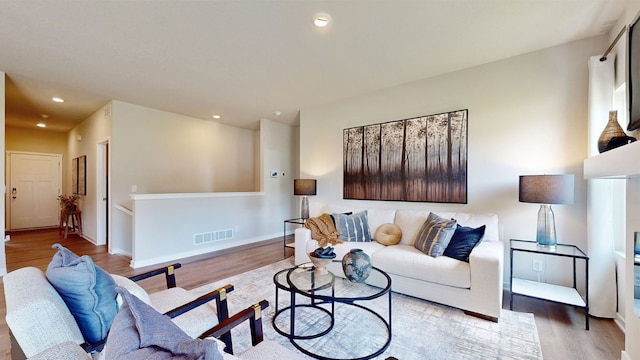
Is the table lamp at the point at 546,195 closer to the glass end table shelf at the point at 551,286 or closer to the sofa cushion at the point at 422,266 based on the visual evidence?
the glass end table shelf at the point at 551,286

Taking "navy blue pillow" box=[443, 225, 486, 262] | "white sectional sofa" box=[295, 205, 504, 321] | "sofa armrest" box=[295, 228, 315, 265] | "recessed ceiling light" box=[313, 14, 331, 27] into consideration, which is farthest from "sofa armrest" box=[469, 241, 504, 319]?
"recessed ceiling light" box=[313, 14, 331, 27]

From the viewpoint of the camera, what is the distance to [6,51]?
280 centimetres

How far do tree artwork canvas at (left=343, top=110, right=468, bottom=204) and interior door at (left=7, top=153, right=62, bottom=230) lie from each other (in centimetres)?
806

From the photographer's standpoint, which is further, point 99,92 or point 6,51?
point 99,92

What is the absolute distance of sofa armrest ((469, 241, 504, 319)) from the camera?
224 centimetres

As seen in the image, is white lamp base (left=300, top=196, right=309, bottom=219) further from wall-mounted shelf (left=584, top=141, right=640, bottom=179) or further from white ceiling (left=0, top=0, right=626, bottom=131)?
wall-mounted shelf (left=584, top=141, right=640, bottom=179)

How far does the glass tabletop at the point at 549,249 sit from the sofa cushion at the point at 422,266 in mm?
621

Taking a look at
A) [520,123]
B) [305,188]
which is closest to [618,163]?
[520,123]

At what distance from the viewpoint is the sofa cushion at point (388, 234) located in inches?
126

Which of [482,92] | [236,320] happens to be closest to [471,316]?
[236,320]

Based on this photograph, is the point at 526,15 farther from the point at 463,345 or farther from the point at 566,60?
the point at 463,345

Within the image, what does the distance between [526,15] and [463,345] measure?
278 cm

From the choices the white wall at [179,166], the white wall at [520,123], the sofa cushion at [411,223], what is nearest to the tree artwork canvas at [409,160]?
the white wall at [520,123]

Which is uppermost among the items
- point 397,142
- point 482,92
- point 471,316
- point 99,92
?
point 99,92
